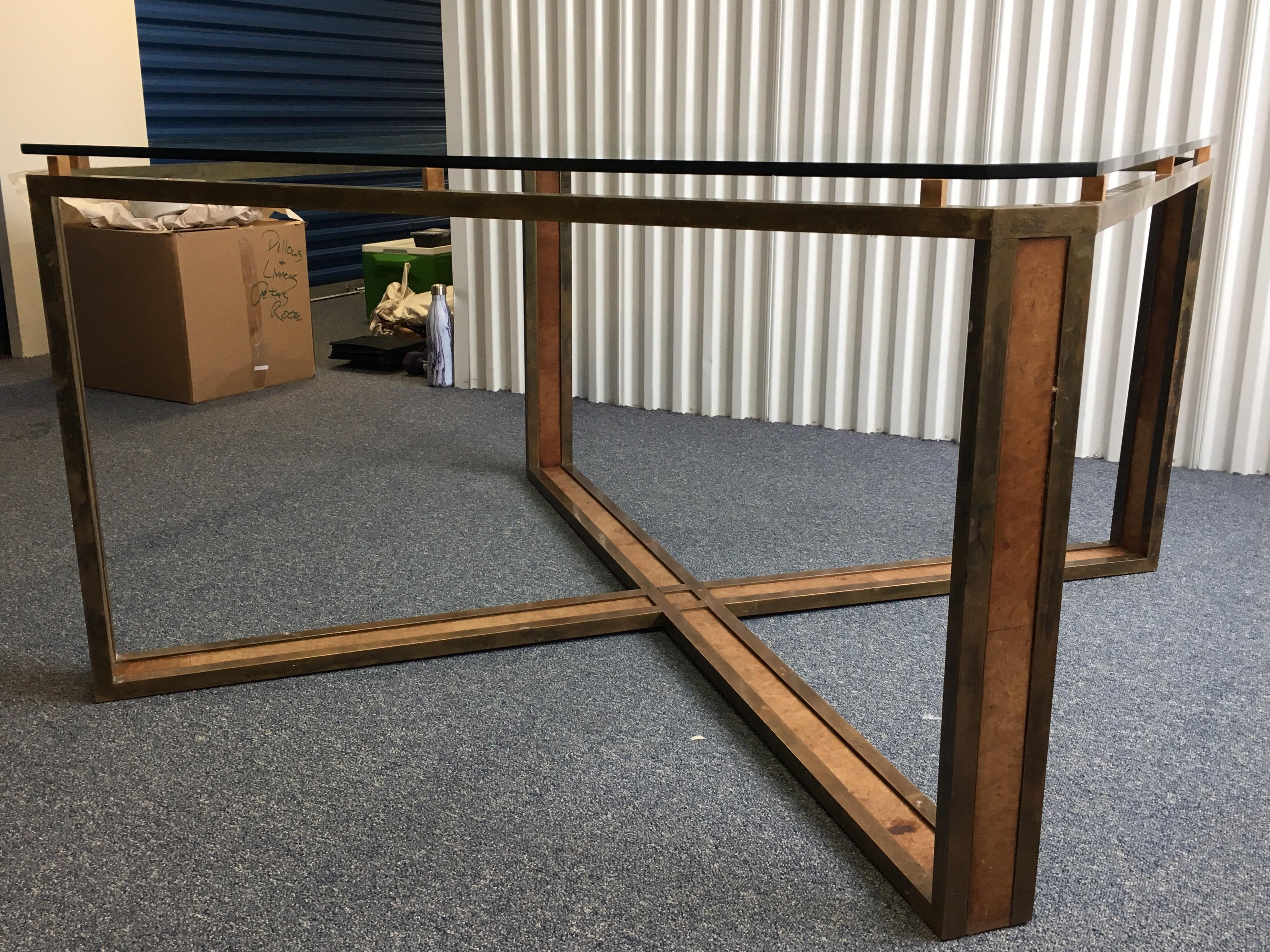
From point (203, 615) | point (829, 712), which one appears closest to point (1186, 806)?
point (829, 712)

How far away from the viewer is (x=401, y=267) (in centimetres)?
449

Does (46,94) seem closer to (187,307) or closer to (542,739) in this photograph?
(187,307)

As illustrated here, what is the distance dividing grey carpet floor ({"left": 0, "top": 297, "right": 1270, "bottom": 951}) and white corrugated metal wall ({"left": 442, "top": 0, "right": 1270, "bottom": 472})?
394 mm

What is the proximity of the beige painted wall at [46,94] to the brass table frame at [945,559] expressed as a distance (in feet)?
7.33

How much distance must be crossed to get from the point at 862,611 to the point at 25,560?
61.5 inches

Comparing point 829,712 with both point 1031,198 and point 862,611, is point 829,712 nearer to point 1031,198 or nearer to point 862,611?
point 862,611

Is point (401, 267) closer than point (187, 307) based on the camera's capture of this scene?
No

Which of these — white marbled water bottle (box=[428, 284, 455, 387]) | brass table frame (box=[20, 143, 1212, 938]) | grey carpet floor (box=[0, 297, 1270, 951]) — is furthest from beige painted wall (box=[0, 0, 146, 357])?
brass table frame (box=[20, 143, 1212, 938])

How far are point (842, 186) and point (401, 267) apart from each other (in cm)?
200

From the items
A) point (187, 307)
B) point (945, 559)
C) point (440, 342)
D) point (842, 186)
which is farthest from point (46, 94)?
point (945, 559)

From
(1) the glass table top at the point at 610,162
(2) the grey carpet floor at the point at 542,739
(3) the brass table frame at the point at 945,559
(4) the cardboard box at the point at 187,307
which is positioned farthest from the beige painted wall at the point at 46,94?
(1) the glass table top at the point at 610,162

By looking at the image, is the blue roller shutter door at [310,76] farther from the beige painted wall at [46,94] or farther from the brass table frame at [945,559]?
the brass table frame at [945,559]

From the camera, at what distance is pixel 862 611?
203 centimetres

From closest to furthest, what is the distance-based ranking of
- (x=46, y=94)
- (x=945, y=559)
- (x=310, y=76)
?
(x=945, y=559) → (x=46, y=94) → (x=310, y=76)
